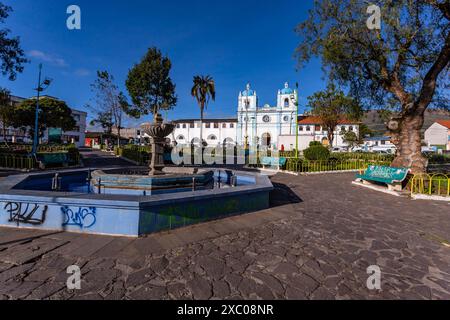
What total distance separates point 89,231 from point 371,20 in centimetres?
1328

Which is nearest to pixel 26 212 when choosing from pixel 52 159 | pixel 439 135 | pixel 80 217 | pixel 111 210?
pixel 80 217

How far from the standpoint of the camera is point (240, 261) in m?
3.39

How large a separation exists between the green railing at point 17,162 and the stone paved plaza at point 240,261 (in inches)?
471

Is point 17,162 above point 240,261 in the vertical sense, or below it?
above

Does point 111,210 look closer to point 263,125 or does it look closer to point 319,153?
point 319,153

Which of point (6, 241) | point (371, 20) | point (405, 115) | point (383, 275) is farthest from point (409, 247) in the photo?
point (371, 20)

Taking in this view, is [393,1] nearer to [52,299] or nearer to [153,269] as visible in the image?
[153,269]

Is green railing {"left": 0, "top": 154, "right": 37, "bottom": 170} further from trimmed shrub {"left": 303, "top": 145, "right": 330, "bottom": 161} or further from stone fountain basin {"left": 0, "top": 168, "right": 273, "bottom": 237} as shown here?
trimmed shrub {"left": 303, "top": 145, "right": 330, "bottom": 161}

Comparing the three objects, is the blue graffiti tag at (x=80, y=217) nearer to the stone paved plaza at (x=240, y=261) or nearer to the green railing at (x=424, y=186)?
the stone paved plaza at (x=240, y=261)

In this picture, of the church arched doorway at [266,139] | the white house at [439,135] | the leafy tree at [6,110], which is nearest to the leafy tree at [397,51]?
the leafy tree at [6,110]

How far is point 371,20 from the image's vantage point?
9898 millimetres

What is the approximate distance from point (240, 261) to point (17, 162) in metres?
16.5

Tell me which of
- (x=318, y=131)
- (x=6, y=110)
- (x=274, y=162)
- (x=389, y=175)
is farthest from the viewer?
(x=318, y=131)

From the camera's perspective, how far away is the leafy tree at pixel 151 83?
23.6 metres
